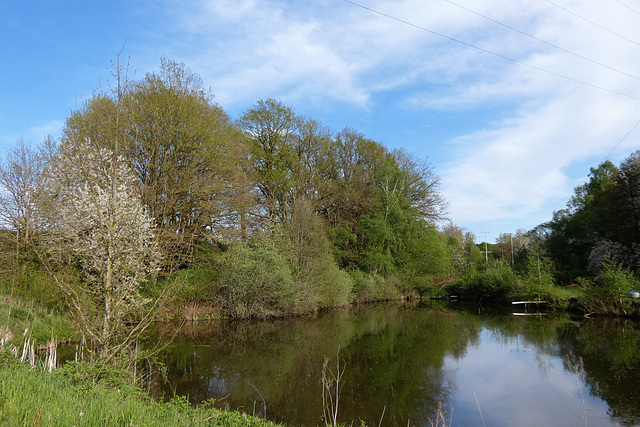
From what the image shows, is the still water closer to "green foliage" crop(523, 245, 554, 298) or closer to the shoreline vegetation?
the shoreline vegetation

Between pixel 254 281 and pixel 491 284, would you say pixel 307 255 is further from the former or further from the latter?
pixel 491 284

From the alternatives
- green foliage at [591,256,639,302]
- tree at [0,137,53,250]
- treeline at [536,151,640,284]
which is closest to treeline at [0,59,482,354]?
tree at [0,137,53,250]

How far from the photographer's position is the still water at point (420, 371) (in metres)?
7.97

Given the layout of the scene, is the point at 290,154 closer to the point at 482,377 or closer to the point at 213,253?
the point at 213,253

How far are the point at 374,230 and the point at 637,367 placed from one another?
71.0 feet

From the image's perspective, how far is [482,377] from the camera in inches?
423

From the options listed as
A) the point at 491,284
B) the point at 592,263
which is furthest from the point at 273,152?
the point at 592,263

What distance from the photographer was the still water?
7969mm

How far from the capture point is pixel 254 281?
65.8 ft

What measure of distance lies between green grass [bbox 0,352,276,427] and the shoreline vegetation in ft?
0.51

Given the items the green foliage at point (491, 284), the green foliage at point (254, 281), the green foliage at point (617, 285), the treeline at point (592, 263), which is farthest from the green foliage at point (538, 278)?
the green foliage at point (254, 281)

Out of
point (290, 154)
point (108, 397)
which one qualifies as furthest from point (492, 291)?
point (108, 397)

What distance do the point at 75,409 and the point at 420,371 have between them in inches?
370

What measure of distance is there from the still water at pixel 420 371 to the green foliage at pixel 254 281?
1380 millimetres
